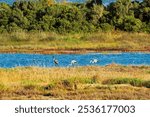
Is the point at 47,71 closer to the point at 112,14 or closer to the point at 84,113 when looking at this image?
the point at 84,113

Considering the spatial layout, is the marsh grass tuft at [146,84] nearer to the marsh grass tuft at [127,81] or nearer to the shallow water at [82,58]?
the marsh grass tuft at [127,81]

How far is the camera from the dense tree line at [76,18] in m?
43.6

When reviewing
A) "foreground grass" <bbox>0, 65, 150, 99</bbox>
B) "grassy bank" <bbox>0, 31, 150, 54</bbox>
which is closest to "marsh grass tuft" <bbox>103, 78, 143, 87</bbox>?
"foreground grass" <bbox>0, 65, 150, 99</bbox>

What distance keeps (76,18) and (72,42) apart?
5474mm

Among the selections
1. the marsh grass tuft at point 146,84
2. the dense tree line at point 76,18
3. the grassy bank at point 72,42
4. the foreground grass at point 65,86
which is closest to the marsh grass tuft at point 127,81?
the foreground grass at point 65,86

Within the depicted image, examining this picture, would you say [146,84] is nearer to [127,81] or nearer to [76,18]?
[127,81]

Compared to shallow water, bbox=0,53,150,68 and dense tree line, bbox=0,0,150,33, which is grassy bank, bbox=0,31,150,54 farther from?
shallow water, bbox=0,53,150,68

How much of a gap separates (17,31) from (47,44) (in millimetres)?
4114

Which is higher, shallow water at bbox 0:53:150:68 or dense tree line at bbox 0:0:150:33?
dense tree line at bbox 0:0:150:33

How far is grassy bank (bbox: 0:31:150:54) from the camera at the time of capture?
3706 centimetres

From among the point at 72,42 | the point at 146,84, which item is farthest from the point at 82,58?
the point at 146,84

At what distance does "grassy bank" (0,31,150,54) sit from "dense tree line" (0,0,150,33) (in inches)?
45.2

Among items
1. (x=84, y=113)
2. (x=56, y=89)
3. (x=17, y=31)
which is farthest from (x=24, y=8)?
(x=84, y=113)

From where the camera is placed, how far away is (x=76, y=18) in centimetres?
4484
